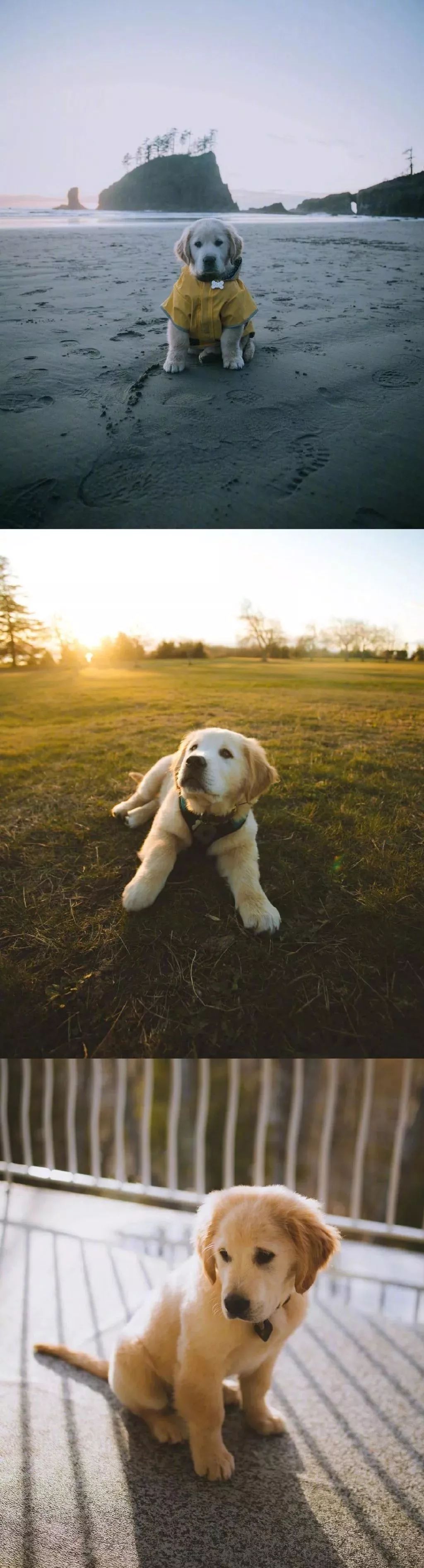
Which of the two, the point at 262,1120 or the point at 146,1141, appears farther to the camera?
the point at 146,1141

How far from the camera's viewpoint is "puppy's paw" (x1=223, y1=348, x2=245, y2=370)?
93.1 inches

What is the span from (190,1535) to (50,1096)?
170 centimetres

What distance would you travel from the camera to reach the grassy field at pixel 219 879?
1.91 metres

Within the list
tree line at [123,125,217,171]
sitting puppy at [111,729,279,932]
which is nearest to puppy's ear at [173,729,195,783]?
sitting puppy at [111,729,279,932]

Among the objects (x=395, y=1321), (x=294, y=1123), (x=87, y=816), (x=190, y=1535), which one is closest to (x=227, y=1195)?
(x=190, y=1535)

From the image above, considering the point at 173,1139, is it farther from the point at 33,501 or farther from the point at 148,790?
the point at 33,501

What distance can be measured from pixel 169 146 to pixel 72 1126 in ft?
12.4

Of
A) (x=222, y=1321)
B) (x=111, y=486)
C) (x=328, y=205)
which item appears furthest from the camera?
(x=328, y=205)

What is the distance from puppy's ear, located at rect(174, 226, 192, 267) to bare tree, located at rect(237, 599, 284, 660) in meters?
1.17

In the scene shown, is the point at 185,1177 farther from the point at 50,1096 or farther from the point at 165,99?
the point at 165,99

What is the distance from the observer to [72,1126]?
3211 millimetres

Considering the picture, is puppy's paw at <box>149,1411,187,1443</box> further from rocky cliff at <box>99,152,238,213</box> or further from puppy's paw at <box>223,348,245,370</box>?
rocky cliff at <box>99,152,238,213</box>

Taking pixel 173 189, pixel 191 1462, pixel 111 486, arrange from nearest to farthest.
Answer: pixel 191 1462 → pixel 111 486 → pixel 173 189

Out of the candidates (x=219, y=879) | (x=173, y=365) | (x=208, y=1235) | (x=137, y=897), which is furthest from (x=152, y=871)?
(x=173, y=365)
